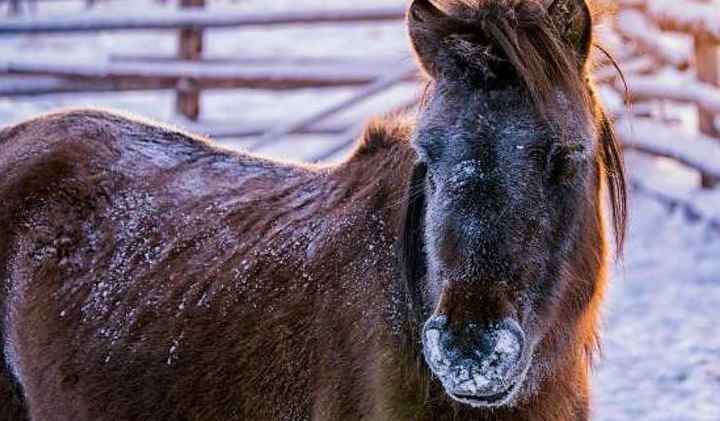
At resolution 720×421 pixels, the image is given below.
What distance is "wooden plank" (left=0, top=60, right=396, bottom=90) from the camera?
967cm

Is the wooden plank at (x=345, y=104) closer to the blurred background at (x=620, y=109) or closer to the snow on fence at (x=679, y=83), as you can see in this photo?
the blurred background at (x=620, y=109)

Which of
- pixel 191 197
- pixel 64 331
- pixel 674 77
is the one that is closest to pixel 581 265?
pixel 191 197

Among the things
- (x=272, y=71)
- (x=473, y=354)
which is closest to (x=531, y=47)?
(x=473, y=354)

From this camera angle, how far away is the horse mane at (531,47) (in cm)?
257

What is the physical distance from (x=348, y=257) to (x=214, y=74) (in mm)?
7030

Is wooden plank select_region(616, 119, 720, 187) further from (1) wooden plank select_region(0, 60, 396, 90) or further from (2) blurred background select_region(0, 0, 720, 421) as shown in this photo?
(1) wooden plank select_region(0, 60, 396, 90)

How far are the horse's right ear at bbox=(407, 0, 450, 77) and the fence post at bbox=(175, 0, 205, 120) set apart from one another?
7398 mm

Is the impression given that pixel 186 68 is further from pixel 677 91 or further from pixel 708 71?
pixel 708 71

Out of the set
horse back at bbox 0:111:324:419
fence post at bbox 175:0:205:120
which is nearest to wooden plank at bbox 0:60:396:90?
fence post at bbox 175:0:205:120

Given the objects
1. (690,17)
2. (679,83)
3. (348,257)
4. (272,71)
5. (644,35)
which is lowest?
(272,71)

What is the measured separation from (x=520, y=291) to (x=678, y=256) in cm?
523

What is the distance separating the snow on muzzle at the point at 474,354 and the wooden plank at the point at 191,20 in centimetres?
775

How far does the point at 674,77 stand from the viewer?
34.8ft

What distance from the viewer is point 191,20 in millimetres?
9891
